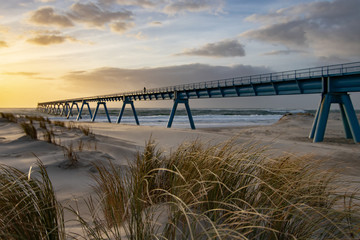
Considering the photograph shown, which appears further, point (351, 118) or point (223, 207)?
point (351, 118)

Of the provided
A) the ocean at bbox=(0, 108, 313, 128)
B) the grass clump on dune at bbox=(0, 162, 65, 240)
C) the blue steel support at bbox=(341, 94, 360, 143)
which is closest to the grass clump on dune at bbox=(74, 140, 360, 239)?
the grass clump on dune at bbox=(0, 162, 65, 240)

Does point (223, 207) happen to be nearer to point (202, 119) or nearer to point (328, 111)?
point (328, 111)

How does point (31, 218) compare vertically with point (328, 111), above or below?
above

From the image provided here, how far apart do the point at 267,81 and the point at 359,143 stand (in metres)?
8.73

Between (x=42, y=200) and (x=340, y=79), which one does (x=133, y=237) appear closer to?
(x=42, y=200)

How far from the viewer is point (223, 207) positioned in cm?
266

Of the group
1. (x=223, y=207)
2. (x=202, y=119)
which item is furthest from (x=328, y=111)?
(x=202, y=119)

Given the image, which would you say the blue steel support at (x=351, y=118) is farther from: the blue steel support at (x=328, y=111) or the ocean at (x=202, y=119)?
the ocean at (x=202, y=119)

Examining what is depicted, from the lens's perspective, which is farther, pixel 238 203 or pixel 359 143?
pixel 359 143

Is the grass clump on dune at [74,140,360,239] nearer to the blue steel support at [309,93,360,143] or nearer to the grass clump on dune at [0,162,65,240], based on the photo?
the grass clump on dune at [0,162,65,240]

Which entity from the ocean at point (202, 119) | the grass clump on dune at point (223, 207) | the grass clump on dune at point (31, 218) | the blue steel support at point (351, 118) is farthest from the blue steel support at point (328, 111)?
the ocean at point (202, 119)

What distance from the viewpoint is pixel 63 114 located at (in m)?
85.3

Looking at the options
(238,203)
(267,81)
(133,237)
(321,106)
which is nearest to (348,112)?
(321,106)

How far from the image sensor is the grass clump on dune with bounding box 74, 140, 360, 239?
208 centimetres
